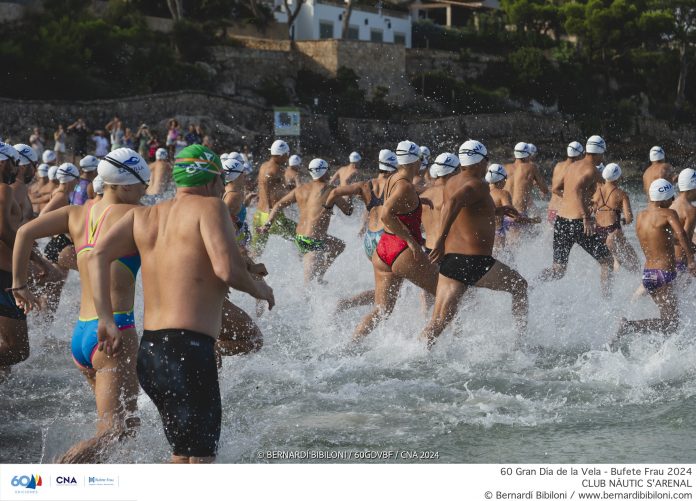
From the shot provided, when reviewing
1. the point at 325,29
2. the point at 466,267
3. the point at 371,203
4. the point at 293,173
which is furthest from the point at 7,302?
the point at 325,29

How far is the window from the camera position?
53.2m

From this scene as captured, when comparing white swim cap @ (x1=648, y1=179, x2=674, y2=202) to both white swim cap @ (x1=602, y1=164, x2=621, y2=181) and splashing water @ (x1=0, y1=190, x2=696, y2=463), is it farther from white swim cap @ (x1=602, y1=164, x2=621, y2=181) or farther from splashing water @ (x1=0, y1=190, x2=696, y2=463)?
white swim cap @ (x1=602, y1=164, x2=621, y2=181)

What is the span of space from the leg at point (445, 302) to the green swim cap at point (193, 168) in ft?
12.2

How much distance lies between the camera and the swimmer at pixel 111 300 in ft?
16.4

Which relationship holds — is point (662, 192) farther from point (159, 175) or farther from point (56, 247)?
point (159, 175)

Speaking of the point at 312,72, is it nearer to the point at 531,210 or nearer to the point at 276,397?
the point at 531,210

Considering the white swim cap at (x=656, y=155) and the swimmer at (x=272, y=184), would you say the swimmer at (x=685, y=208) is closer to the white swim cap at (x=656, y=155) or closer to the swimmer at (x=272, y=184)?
the white swim cap at (x=656, y=155)

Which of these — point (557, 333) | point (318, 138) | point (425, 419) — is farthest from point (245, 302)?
point (318, 138)

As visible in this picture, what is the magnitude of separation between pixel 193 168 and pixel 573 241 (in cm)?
751

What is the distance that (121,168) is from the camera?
5.22 m

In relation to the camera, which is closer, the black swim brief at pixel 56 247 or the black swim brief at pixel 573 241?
the black swim brief at pixel 56 247

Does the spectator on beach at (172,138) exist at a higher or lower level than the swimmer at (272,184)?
lower

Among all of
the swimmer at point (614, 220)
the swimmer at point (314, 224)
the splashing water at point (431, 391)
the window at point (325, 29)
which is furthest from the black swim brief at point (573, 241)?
the window at point (325, 29)

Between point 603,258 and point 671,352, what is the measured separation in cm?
318
